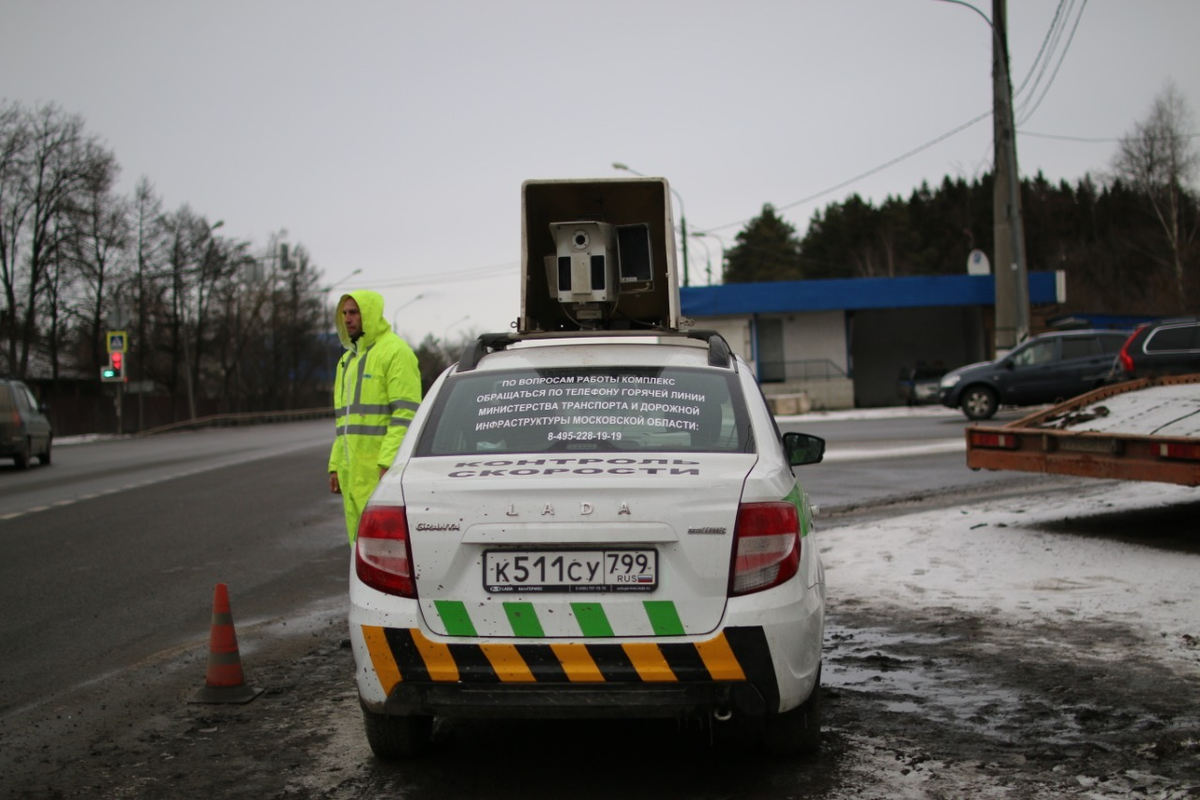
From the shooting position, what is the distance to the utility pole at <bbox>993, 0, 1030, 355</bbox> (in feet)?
82.8

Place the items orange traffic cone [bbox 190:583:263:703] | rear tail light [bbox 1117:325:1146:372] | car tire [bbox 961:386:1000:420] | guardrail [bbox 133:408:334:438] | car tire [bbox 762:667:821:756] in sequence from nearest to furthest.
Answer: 1. car tire [bbox 762:667:821:756]
2. orange traffic cone [bbox 190:583:263:703]
3. rear tail light [bbox 1117:325:1146:372]
4. car tire [bbox 961:386:1000:420]
5. guardrail [bbox 133:408:334:438]

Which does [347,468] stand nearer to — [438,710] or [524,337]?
[524,337]

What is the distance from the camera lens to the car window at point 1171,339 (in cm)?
1920

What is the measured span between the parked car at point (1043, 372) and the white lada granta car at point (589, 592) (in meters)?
21.8

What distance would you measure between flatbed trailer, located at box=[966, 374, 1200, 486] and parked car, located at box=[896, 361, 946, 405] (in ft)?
100

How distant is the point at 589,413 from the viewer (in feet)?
14.8

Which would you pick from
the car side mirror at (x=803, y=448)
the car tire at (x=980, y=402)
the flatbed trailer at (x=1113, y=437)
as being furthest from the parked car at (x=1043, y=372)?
the car side mirror at (x=803, y=448)

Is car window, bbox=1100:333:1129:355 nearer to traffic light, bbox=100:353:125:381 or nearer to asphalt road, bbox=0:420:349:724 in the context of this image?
asphalt road, bbox=0:420:349:724

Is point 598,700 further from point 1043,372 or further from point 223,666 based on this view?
point 1043,372

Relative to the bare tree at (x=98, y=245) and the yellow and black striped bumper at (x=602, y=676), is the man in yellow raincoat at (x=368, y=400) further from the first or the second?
the bare tree at (x=98, y=245)

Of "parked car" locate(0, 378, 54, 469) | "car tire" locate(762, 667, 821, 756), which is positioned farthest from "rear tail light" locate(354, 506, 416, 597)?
"parked car" locate(0, 378, 54, 469)

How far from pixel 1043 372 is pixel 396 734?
2248cm

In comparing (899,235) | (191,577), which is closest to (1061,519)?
(191,577)

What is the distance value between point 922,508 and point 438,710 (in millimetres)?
9121
